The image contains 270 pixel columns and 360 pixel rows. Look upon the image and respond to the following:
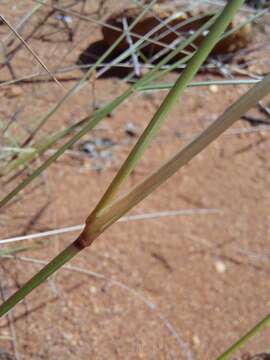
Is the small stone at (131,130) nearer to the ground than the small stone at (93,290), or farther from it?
farther from it

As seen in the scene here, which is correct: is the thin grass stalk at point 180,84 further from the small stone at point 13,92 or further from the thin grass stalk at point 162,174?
the small stone at point 13,92

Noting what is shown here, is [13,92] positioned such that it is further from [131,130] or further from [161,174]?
[161,174]

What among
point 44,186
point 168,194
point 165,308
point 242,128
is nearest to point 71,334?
point 165,308

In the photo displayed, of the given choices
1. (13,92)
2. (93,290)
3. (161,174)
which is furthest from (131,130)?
(161,174)

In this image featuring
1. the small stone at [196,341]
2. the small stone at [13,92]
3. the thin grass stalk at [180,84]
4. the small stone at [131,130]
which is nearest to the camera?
the thin grass stalk at [180,84]

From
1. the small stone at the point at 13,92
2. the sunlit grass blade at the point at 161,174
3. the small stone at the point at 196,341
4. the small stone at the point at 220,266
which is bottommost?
the small stone at the point at 196,341

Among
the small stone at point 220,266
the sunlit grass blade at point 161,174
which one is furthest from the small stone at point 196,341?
the sunlit grass blade at point 161,174
